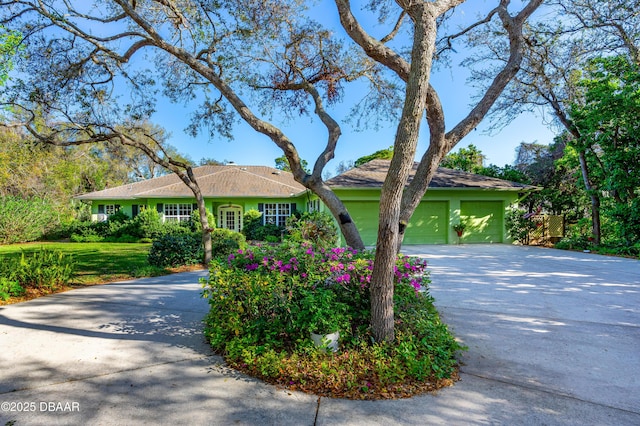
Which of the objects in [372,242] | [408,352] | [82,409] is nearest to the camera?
[82,409]

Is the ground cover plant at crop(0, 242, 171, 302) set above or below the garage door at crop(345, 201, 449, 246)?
below

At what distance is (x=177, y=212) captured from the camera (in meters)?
19.4

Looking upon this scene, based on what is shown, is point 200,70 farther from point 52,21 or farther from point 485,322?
point 485,322

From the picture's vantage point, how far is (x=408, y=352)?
3.09 meters

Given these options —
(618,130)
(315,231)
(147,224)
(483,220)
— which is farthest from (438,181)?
(147,224)

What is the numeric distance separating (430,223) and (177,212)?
14350 millimetres

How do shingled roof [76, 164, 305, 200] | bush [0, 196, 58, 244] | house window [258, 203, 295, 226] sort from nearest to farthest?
bush [0, 196, 58, 244]
shingled roof [76, 164, 305, 200]
house window [258, 203, 295, 226]

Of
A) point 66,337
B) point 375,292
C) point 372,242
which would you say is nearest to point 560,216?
point 372,242

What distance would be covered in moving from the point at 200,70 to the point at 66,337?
15.3 ft

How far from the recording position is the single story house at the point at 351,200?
14425mm

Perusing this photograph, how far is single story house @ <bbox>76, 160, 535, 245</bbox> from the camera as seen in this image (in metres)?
14.4

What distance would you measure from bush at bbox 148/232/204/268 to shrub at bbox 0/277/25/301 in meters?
3.40

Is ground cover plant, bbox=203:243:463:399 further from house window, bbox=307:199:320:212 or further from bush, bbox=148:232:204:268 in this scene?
house window, bbox=307:199:320:212

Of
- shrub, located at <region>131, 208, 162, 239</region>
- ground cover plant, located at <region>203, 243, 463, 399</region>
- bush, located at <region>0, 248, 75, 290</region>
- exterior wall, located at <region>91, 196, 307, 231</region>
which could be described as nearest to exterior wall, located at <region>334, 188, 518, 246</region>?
exterior wall, located at <region>91, 196, 307, 231</region>
